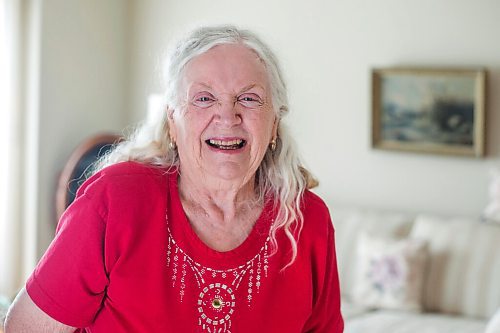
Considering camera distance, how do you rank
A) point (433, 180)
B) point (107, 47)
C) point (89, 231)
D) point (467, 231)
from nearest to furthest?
point (89, 231), point (467, 231), point (433, 180), point (107, 47)

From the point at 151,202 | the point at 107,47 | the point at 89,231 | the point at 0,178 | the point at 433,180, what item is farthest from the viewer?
the point at 107,47

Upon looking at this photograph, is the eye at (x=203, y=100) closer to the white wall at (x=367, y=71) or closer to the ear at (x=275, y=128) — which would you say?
the ear at (x=275, y=128)

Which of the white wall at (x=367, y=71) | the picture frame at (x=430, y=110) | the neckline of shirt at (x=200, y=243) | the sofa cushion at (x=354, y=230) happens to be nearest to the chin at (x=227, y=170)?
the neckline of shirt at (x=200, y=243)

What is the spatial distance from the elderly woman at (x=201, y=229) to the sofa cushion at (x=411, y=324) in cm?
202

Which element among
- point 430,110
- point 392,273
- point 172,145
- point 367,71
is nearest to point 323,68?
point 367,71

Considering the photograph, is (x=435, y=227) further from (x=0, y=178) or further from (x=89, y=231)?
(x=89, y=231)

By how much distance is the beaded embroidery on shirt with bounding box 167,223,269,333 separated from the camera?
175 centimetres

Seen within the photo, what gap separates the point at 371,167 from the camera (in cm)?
481

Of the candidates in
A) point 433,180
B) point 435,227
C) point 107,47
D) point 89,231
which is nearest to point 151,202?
point 89,231

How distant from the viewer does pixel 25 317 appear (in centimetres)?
163

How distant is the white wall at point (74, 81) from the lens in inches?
199

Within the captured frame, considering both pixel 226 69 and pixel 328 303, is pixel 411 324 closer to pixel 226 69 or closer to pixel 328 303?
pixel 328 303

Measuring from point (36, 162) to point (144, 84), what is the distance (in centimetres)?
100

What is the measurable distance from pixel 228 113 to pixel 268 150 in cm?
26
